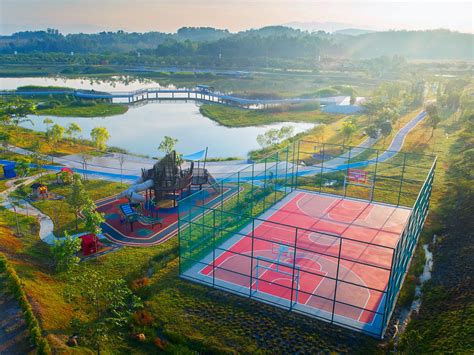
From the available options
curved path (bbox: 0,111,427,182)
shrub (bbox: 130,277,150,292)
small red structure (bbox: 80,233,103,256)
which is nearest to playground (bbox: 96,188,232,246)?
small red structure (bbox: 80,233,103,256)

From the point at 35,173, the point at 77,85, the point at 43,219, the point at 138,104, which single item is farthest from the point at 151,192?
the point at 77,85

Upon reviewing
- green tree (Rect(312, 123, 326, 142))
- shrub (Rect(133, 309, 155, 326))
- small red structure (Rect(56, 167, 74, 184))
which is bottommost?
shrub (Rect(133, 309, 155, 326))

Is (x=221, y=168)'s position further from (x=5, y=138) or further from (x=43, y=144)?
(x=5, y=138)

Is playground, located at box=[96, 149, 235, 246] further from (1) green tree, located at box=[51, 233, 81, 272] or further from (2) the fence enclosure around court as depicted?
(1) green tree, located at box=[51, 233, 81, 272]

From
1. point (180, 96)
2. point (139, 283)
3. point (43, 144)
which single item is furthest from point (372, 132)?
point (180, 96)

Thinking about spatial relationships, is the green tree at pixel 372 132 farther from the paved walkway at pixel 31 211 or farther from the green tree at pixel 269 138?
the paved walkway at pixel 31 211

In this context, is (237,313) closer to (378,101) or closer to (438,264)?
(438,264)
